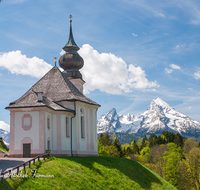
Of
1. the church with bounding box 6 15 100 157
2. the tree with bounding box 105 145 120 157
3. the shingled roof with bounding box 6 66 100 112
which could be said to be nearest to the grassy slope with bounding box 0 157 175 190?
the church with bounding box 6 15 100 157

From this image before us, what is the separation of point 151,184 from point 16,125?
673 inches

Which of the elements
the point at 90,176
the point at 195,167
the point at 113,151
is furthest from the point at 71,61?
the point at 113,151

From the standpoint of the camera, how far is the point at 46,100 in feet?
116

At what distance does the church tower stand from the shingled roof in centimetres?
901

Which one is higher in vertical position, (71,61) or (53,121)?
(71,61)

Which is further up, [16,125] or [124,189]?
[16,125]

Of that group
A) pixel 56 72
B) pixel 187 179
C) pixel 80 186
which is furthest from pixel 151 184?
pixel 187 179

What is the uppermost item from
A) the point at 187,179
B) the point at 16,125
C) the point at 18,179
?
the point at 16,125

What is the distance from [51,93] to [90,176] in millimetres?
15689

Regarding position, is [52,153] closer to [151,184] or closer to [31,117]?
[31,117]

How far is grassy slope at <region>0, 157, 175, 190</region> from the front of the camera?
66.9ft

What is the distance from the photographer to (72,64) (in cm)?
5200

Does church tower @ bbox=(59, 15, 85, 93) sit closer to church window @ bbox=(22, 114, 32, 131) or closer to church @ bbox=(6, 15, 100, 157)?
church @ bbox=(6, 15, 100, 157)

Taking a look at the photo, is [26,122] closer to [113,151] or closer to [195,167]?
[195,167]
